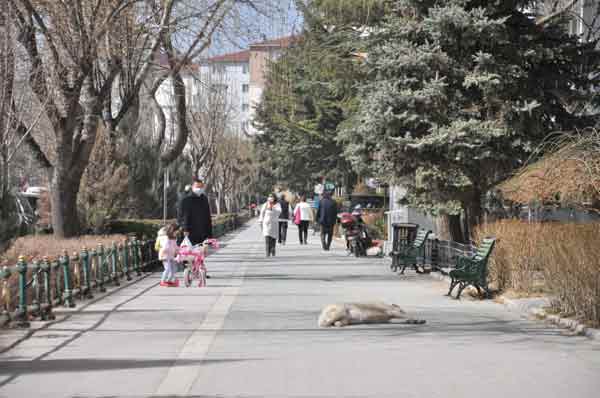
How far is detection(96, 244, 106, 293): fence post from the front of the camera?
18.2 metres

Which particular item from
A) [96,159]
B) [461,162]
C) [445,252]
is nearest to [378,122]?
[461,162]

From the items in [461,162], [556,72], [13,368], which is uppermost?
[556,72]

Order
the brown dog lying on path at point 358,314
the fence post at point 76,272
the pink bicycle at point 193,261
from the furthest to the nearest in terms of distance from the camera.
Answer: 1. the pink bicycle at point 193,261
2. the fence post at point 76,272
3. the brown dog lying on path at point 358,314

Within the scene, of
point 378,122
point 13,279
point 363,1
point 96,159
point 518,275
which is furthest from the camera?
point 96,159

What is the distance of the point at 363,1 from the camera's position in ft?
91.5

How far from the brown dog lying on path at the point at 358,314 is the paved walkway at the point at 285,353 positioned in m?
0.20

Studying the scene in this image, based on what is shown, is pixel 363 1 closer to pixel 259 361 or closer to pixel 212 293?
pixel 212 293

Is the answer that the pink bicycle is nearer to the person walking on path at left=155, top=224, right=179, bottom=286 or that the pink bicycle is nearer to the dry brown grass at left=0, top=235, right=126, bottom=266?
the person walking on path at left=155, top=224, right=179, bottom=286

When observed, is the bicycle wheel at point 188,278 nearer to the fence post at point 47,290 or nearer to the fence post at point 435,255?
the fence post at point 47,290

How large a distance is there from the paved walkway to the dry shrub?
0.68 metres

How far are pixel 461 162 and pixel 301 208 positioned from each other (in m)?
16.2

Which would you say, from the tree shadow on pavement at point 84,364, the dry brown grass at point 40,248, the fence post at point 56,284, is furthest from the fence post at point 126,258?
the tree shadow on pavement at point 84,364

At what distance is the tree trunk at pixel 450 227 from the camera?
2739 centimetres

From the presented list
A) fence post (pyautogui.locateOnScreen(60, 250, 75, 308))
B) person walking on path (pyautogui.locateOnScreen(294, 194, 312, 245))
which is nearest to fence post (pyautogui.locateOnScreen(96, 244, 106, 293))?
fence post (pyautogui.locateOnScreen(60, 250, 75, 308))
